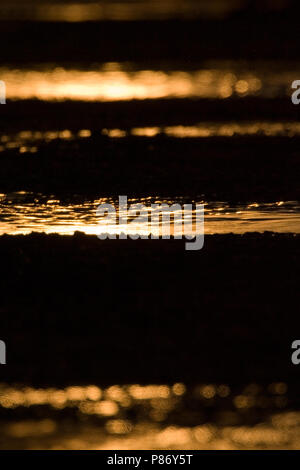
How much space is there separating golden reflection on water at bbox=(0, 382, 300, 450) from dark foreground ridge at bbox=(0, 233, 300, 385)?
0.35 feet

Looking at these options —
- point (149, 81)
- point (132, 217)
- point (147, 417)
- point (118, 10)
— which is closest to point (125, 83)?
point (149, 81)

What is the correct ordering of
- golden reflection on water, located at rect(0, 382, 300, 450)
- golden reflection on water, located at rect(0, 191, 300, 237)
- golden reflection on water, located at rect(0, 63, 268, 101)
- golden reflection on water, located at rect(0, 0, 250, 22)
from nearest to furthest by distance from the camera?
golden reflection on water, located at rect(0, 382, 300, 450) → golden reflection on water, located at rect(0, 191, 300, 237) → golden reflection on water, located at rect(0, 63, 268, 101) → golden reflection on water, located at rect(0, 0, 250, 22)

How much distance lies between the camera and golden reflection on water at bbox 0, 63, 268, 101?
426 inches

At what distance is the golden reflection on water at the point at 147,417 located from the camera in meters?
5.27

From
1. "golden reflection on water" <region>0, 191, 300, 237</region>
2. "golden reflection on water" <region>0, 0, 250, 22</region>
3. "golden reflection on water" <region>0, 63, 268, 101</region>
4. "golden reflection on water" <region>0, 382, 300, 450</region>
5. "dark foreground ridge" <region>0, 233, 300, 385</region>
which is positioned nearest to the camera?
"golden reflection on water" <region>0, 382, 300, 450</region>

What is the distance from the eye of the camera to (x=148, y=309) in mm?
6488

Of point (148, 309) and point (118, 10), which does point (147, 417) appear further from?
point (118, 10)

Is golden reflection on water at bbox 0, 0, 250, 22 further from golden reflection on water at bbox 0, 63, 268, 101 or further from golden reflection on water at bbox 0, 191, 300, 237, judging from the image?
golden reflection on water at bbox 0, 191, 300, 237

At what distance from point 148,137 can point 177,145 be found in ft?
0.95

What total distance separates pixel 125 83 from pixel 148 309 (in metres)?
4.87

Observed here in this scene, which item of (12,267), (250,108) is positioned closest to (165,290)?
(12,267)

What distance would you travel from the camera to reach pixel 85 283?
22.3 feet

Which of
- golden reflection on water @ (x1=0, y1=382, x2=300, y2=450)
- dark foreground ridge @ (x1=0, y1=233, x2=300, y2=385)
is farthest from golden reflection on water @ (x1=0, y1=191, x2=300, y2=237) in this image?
golden reflection on water @ (x1=0, y1=382, x2=300, y2=450)
